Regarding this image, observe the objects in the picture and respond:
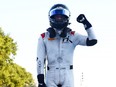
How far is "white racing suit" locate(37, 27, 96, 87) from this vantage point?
34.5 feet

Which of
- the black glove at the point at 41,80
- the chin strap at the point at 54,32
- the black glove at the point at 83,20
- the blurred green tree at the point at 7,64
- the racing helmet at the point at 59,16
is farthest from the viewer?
the blurred green tree at the point at 7,64

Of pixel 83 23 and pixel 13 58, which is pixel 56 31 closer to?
pixel 83 23

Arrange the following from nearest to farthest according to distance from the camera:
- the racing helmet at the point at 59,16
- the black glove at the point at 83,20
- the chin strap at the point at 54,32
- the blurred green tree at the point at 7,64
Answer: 1. the black glove at the point at 83,20
2. the racing helmet at the point at 59,16
3. the chin strap at the point at 54,32
4. the blurred green tree at the point at 7,64

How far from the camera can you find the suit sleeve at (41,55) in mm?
10445

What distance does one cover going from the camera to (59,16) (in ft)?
34.8

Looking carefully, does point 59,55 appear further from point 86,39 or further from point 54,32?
point 86,39

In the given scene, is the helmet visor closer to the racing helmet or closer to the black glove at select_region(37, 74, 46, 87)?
the racing helmet

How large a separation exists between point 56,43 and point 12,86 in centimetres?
6357

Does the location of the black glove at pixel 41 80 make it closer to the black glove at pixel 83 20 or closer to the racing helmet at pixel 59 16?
the racing helmet at pixel 59 16

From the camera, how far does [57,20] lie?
418 inches

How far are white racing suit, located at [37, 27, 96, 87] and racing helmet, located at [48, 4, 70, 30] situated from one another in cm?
29

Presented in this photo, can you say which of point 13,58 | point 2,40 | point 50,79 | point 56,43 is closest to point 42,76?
point 50,79

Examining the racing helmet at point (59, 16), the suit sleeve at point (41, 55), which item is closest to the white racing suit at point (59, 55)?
the suit sleeve at point (41, 55)

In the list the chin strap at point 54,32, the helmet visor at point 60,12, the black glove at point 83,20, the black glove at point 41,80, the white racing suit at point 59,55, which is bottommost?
the black glove at point 41,80
